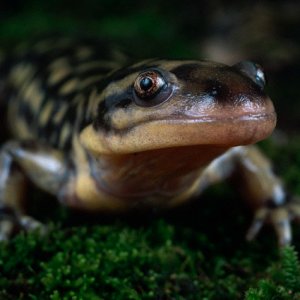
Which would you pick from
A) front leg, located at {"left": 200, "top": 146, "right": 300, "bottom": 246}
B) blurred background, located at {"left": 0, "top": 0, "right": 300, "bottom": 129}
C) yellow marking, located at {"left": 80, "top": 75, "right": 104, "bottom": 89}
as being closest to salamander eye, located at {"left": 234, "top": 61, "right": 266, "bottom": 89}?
front leg, located at {"left": 200, "top": 146, "right": 300, "bottom": 246}

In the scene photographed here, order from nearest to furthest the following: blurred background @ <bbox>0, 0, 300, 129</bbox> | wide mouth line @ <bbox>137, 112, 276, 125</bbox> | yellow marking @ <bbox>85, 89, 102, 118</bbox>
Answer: wide mouth line @ <bbox>137, 112, 276, 125</bbox> < yellow marking @ <bbox>85, 89, 102, 118</bbox> < blurred background @ <bbox>0, 0, 300, 129</bbox>

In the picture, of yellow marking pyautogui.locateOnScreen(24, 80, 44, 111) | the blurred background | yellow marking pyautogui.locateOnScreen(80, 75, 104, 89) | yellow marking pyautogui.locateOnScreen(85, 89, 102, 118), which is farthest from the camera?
the blurred background

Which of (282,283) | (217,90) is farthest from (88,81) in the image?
(282,283)

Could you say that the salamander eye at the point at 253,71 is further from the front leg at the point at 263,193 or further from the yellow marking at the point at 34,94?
the yellow marking at the point at 34,94

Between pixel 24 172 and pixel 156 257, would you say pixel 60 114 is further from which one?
pixel 156 257

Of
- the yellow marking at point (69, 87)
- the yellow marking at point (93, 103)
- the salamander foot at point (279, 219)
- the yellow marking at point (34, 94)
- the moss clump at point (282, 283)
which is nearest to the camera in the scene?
the moss clump at point (282, 283)

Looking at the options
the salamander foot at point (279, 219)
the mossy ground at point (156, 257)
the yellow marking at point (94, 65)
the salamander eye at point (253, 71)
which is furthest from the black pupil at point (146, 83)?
the yellow marking at point (94, 65)

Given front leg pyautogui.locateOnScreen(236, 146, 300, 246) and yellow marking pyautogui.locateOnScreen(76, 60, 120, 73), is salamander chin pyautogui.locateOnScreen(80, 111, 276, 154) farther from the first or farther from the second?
yellow marking pyautogui.locateOnScreen(76, 60, 120, 73)
